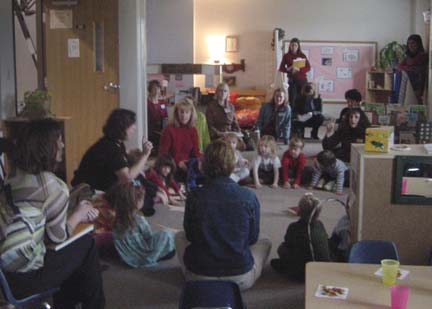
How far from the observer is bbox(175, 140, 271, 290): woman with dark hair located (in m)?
3.45

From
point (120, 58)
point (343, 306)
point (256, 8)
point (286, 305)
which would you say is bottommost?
point (286, 305)

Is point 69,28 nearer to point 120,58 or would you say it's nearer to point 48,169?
point 120,58

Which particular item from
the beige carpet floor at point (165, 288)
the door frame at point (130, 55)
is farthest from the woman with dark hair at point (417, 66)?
the beige carpet floor at point (165, 288)

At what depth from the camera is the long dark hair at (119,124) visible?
4742 millimetres

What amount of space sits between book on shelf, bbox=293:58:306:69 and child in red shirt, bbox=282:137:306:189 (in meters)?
3.76

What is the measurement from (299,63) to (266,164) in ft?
13.1

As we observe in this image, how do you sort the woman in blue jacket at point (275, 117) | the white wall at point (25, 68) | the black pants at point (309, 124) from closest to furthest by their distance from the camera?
the woman in blue jacket at point (275, 117) < the white wall at point (25, 68) < the black pants at point (309, 124)

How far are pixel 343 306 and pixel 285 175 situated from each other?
4.82 metres

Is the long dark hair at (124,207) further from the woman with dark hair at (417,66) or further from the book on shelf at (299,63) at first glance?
the book on shelf at (299,63)

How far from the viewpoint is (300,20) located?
41.0ft

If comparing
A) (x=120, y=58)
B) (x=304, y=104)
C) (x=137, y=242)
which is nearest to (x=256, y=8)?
(x=304, y=104)

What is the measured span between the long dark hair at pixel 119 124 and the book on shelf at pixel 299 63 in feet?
20.2

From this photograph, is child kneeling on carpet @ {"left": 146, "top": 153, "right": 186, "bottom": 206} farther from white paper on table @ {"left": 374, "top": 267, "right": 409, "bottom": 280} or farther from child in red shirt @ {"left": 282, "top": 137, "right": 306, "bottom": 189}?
white paper on table @ {"left": 374, "top": 267, "right": 409, "bottom": 280}

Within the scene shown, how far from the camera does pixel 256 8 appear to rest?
12.5 m
